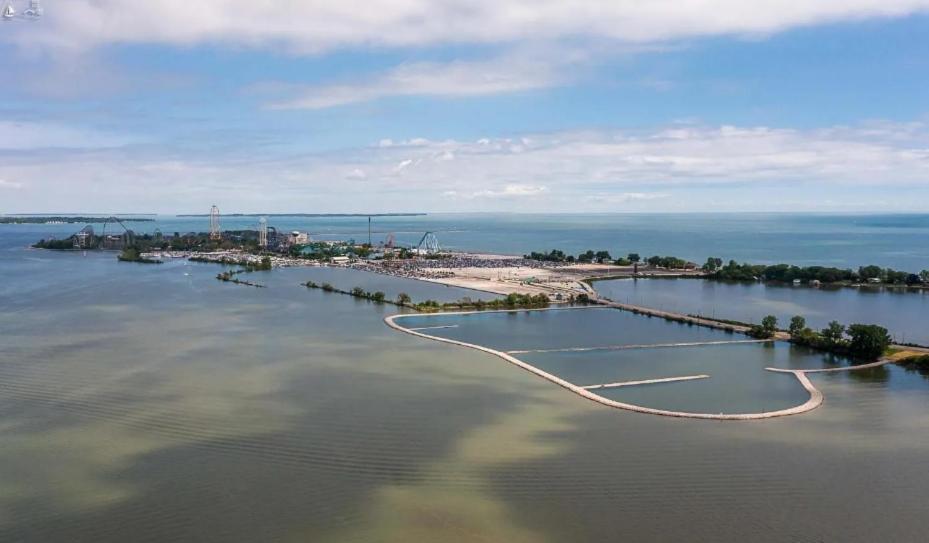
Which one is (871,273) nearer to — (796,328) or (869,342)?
(796,328)

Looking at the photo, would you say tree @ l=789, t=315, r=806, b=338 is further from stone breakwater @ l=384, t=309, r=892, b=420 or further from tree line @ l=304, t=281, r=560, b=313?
tree line @ l=304, t=281, r=560, b=313

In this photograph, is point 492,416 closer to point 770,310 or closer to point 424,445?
point 424,445

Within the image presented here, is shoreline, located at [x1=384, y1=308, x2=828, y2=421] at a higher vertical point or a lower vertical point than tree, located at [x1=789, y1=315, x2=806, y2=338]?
lower

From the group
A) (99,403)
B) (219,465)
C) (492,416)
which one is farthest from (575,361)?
(99,403)

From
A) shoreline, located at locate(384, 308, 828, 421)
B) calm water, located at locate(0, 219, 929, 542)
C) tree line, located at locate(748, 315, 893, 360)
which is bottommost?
calm water, located at locate(0, 219, 929, 542)

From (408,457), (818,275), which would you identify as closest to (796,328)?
(408,457)

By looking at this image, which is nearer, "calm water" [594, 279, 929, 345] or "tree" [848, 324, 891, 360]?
"tree" [848, 324, 891, 360]

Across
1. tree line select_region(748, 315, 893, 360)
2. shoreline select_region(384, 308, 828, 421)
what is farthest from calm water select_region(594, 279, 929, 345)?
shoreline select_region(384, 308, 828, 421)
